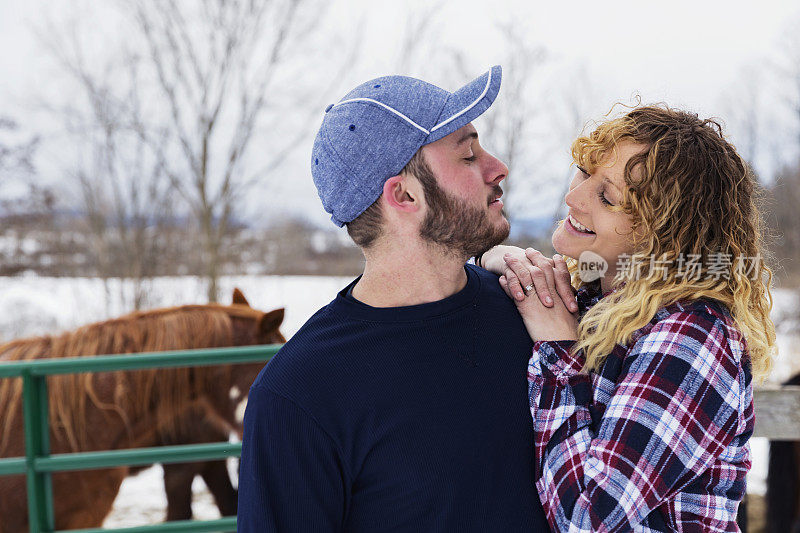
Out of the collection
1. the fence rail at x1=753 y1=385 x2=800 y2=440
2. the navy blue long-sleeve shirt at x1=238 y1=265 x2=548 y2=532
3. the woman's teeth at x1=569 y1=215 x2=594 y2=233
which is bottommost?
the fence rail at x1=753 y1=385 x2=800 y2=440

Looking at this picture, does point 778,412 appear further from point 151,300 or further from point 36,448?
point 151,300

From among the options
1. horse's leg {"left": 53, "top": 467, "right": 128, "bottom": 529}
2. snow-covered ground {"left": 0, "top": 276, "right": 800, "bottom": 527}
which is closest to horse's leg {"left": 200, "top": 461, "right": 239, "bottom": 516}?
horse's leg {"left": 53, "top": 467, "right": 128, "bottom": 529}

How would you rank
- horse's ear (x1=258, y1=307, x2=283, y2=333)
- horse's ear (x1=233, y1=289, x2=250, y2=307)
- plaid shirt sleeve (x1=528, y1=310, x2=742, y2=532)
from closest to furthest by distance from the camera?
1. plaid shirt sleeve (x1=528, y1=310, x2=742, y2=532)
2. horse's ear (x1=258, y1=307, x2=283, y2=333)
3. horse's ear (x1=233, y1=289, x2=250, y2=307)

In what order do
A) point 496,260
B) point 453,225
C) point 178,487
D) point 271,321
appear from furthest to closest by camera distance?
point 178,487, point 271,321, point 496,260, point 453,225

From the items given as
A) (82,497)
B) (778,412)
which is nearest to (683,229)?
(778,412)

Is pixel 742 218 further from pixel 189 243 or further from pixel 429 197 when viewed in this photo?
pixel 189 243

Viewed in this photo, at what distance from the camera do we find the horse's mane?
2895 millimetres

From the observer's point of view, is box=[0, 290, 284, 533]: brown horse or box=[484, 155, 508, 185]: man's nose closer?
box=[484, 155, 508, 185]: man's nose

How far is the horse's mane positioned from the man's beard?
203 cm

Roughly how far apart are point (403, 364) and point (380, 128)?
458 millimetres

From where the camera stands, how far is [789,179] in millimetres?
10195

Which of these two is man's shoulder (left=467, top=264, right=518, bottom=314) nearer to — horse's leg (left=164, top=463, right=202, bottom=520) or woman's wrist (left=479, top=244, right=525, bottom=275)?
woman's wrist (left=479, top=244, right=525, bottom=275)

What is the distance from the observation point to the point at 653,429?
3.52 ft

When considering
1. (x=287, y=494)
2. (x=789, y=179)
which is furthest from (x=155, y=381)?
(x=789, y=179)
